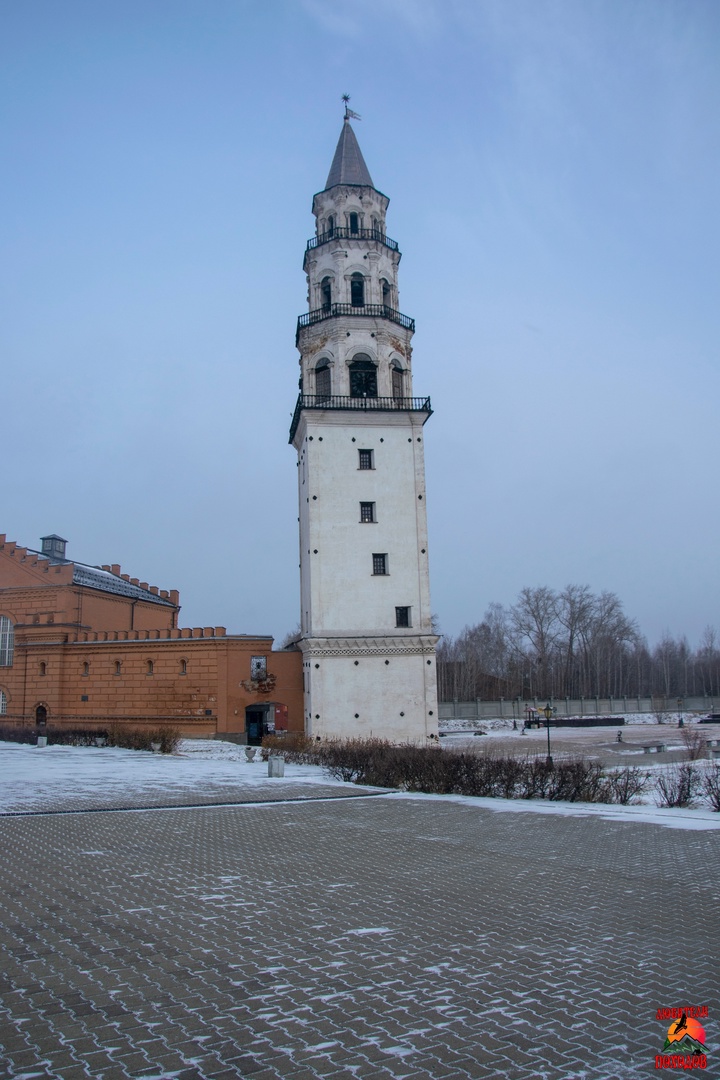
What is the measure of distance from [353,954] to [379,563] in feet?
85.6

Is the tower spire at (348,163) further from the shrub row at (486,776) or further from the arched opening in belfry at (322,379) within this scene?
the shrub row at (486,776)

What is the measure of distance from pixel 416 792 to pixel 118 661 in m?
22.7

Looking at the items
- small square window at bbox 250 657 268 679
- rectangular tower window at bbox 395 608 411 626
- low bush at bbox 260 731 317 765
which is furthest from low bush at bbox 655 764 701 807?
small square window at bbox 250 657 268 679

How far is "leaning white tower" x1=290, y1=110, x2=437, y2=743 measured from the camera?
30.8 meters

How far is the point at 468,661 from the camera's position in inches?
3147

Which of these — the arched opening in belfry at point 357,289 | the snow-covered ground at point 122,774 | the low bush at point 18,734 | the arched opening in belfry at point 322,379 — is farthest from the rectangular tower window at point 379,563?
the low bush at point 18,734

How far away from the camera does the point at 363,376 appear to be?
110 ft

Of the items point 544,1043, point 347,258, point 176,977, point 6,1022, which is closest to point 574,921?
point 544,1043

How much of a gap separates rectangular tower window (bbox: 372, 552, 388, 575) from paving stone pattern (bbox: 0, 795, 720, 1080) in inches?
834

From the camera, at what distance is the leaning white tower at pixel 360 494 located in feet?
101

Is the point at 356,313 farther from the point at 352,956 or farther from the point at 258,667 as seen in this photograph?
the point at 352,956

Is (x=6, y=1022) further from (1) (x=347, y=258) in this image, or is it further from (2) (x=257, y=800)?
(1) (x=347, y=258)

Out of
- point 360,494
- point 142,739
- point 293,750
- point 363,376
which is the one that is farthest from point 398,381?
point 142,739

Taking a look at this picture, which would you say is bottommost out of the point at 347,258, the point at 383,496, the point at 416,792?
the point at 416,792
